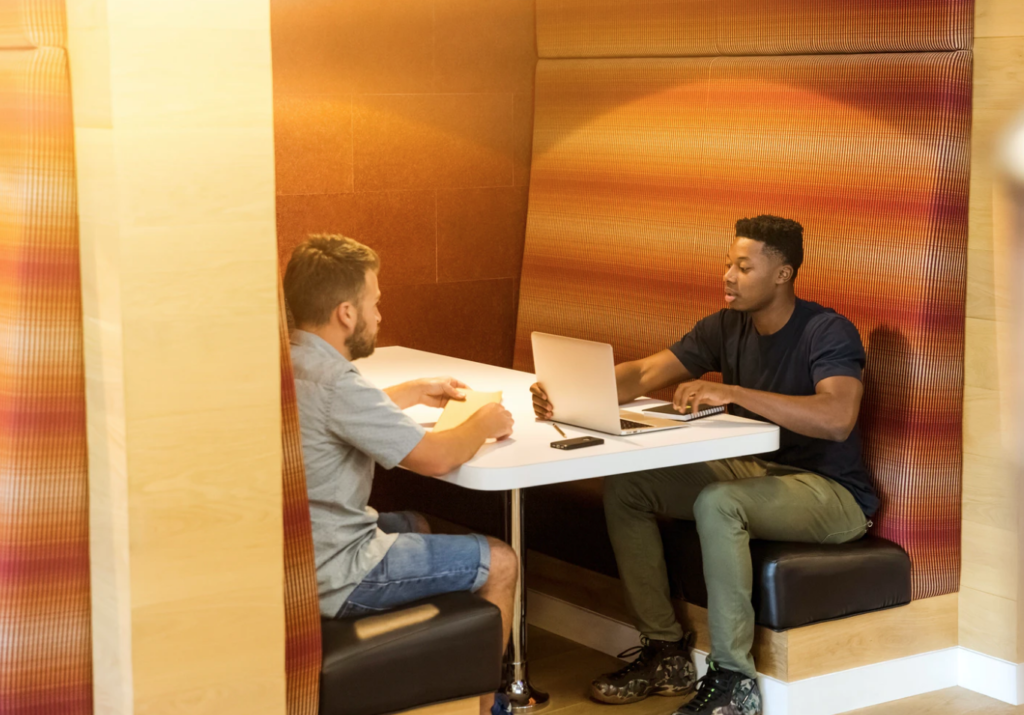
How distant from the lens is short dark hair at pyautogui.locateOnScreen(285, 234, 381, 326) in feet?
8.88

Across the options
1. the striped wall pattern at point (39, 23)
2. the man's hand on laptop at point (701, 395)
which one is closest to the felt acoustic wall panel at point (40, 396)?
the striped wall pattern at point (39, 23)

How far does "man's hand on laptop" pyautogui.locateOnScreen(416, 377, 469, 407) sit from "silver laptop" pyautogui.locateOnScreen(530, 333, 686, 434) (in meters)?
0.21

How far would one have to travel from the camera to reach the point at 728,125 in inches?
151

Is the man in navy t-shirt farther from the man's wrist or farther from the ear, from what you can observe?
the ear

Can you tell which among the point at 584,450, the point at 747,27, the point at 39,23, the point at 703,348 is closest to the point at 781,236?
the point at 703,348

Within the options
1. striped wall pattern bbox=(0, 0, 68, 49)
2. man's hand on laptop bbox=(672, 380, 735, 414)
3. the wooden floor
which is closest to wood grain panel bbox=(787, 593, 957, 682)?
the wooden floor

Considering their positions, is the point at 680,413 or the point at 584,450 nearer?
the point at 584,450

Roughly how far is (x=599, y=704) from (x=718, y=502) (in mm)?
647

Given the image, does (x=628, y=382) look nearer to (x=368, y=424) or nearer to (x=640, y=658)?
(x=640, y=658)

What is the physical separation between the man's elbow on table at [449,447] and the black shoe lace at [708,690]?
0.90 meters

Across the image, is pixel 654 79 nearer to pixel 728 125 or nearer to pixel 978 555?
pixel 728 125

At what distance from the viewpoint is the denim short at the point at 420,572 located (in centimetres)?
262

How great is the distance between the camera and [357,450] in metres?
2.67

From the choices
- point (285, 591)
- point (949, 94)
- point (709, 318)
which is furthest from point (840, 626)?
point (285, 591)
